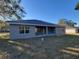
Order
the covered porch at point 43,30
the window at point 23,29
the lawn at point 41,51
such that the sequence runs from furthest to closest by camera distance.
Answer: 1. the covered porch at point 43,30
2. the window at point 23,29
3. the lawn at point 41,51

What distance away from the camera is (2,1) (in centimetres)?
1883

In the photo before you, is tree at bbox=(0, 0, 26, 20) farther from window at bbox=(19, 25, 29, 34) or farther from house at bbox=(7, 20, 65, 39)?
window at bbox=(19, 25, 29, 34)

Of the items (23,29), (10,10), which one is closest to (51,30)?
(23,29)

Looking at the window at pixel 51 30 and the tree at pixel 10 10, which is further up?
the tree at pixel 10 10

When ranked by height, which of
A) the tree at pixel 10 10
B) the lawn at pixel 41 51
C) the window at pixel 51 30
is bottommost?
the lawn at pixel 41 51

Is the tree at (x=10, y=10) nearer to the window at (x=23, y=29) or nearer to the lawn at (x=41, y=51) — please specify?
the window at (x=23, y=29)

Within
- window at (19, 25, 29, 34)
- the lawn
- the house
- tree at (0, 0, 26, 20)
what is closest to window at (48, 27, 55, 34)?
the house

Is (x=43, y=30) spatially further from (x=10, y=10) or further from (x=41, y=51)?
(x=41, y=51)

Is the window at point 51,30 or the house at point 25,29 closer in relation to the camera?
the house at point 25,29

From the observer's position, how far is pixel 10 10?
66.8ft

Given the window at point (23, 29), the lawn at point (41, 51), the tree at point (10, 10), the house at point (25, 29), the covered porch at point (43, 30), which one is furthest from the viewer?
the covered porch at point (43, 30)

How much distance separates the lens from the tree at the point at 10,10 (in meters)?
19.4

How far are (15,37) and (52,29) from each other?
11.4 metres

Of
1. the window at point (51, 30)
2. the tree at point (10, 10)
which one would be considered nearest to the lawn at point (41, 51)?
the tree at point (10, 10)
